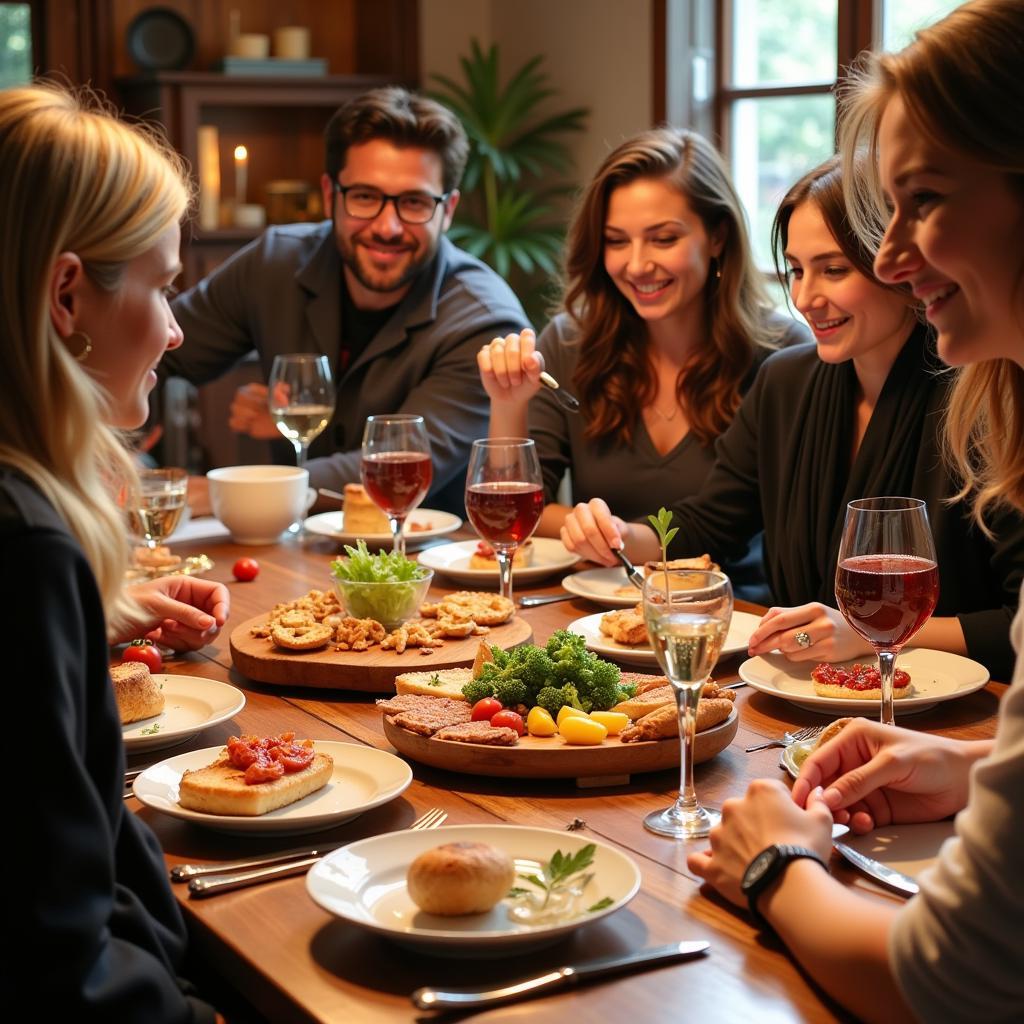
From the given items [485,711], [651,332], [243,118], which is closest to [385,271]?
[651,332]

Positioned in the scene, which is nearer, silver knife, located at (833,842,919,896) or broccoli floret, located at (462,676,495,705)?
silver knife, located at (833,842,919,896)

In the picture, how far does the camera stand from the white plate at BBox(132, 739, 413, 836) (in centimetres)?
140

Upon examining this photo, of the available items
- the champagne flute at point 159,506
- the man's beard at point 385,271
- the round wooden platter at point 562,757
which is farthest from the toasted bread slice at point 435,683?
the man's beard at point 385,271

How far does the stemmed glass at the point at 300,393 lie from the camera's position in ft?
9.55

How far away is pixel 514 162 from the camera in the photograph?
5.56m

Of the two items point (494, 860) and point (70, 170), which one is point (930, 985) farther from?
point (70, 170)

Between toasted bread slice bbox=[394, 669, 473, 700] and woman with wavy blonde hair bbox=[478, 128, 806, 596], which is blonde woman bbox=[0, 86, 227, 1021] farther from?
woman with wavy blonde hair bbox=[478, 128, 806, 596]

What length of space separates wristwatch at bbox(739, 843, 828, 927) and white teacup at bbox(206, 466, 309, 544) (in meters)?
1.73

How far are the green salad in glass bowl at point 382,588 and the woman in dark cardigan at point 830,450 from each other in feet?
1.52

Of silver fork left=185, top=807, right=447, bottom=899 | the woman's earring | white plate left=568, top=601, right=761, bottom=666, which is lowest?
silver fork left=185, top=807, right=447, bottom=899

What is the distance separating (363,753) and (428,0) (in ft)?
16.7

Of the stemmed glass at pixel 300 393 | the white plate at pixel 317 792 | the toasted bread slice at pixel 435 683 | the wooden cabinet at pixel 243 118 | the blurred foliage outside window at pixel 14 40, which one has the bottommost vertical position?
the white plate at pixel 317 792

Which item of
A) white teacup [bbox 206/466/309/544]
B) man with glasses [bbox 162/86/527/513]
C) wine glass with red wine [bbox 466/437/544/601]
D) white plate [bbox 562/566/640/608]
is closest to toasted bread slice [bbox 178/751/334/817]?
wine glass with red wine [bbox 466/437/544/601]

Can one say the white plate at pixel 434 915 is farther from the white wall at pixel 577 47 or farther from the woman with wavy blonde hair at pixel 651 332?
the white wall at pixel 577 47
